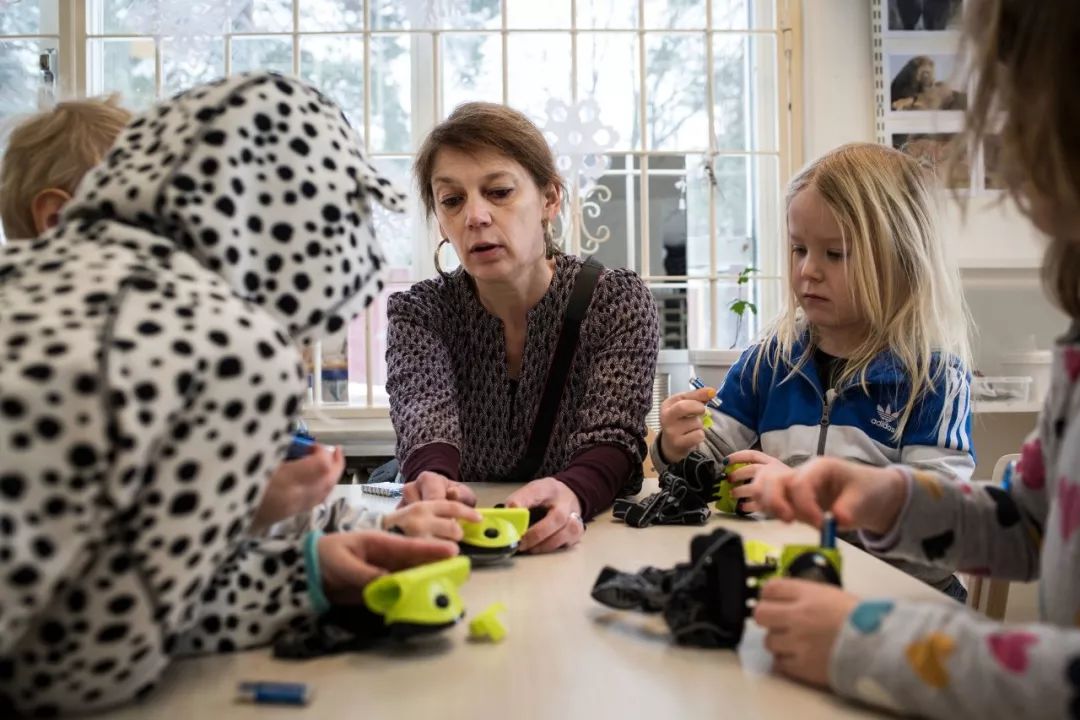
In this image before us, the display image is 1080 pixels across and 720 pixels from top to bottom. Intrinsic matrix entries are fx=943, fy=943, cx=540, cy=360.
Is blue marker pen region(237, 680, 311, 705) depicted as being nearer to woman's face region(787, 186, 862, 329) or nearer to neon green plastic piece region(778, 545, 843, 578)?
neon green plastic piece region(778, 545, 843, 578)

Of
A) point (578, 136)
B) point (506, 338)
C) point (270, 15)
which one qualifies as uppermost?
point (270, 15)

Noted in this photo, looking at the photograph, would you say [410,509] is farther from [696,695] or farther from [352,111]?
[352,111]

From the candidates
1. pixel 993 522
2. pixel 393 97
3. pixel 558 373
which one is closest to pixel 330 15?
pixel 393 97

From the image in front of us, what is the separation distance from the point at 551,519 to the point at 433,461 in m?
0.34

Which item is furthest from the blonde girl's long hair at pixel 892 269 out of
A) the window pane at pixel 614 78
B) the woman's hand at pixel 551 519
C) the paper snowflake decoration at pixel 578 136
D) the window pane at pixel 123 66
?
the window pane at pixel 123 66

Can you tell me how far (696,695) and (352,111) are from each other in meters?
2.44

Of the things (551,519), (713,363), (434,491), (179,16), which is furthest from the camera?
(179,16)

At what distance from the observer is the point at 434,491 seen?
41.9 inches

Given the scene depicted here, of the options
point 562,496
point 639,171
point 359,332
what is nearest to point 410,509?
point 562,496

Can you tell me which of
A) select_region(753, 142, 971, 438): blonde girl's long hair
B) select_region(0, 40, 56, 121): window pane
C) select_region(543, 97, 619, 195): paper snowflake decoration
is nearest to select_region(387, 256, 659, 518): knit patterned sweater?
select_region(753, 142, 971, 438): blonde girl's long hair

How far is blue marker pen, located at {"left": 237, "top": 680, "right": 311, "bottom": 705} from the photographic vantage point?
0.54 m

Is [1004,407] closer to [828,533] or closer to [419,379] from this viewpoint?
[419,379]

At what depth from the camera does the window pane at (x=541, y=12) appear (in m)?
2.72

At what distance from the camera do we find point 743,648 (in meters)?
0.64
